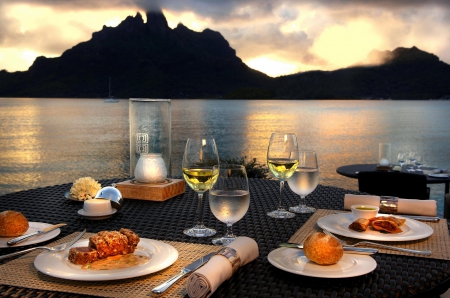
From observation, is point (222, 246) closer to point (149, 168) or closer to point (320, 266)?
point (320, 266)

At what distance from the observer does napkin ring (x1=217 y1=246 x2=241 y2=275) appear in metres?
1.14

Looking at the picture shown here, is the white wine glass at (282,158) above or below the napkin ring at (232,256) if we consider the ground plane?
above

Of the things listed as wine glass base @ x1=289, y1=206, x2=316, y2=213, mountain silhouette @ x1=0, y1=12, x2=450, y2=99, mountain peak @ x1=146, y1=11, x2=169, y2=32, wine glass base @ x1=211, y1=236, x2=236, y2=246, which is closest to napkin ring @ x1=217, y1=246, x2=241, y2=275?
wine glass base @ x1=211, y1=236, x2=236, y2=246

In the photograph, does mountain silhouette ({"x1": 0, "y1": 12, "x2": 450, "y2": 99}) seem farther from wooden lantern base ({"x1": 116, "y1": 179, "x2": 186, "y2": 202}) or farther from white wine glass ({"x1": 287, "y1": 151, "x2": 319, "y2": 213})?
white wine glass ({"x1": 287, "y1": 151, "x2": 319, "y2": 213})

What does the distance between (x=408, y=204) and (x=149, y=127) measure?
1.13 meters

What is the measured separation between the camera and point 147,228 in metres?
1.64

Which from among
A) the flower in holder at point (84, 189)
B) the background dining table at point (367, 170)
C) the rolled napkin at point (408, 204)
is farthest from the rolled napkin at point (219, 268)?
the background dining table at point (367, 170)

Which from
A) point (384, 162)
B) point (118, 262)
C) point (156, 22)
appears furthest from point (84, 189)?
point (156, 22)

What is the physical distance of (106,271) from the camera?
1118 mm

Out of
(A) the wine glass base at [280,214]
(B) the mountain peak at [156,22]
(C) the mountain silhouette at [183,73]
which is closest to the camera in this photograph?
(A) the wine glass base at [280,214]

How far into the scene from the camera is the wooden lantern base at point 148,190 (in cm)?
210

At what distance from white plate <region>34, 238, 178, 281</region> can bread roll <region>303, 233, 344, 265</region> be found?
34 centimetres

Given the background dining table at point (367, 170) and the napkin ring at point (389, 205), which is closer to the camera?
the napkin ring at point (389, 205)

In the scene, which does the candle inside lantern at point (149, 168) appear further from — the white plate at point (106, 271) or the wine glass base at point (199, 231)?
the white plate at point (106, 271)
